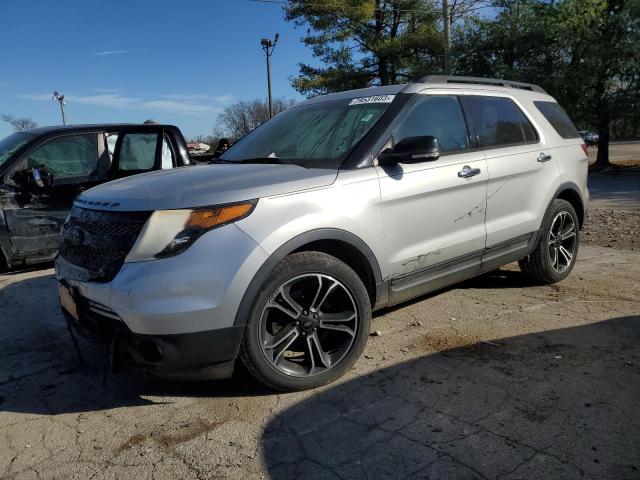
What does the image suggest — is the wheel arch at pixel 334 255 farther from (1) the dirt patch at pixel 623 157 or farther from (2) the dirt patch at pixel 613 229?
(1) the dirt patch at pixel 623 157

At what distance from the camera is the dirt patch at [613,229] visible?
707 centimetres

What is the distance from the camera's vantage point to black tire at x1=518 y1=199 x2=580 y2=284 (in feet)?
15.7

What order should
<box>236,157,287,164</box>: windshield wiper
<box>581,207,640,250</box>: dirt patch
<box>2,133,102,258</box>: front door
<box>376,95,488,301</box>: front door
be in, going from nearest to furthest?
<box>376,95,488,301</box>: front door < <box>236,157,287,164</box>: windshield wiper < <box>2,133,102,258</box>: front door < <box>581,207,640,250</box>: dirt patch

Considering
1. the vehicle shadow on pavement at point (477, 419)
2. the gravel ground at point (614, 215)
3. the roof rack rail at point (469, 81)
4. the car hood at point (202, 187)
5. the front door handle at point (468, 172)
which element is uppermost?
the roof rack rail at point (469, 81)

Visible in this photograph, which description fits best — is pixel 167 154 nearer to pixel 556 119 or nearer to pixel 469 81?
pixel 469 81

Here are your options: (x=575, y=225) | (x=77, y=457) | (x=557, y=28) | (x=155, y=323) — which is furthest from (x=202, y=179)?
(x=557, y=28)

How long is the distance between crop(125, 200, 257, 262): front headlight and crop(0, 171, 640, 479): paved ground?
925mm

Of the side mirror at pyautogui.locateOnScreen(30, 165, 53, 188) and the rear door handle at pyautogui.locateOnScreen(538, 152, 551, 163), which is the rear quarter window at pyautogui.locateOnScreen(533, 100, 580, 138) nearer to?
the rear door handle at pyautogui.locateOnScreen(538, 152, 551, 163)

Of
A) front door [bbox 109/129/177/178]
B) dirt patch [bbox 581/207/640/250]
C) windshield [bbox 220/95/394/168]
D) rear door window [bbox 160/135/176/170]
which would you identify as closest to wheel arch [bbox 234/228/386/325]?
windshield [bbox 220/95/394/168]

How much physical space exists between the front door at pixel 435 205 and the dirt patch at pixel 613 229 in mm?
3857

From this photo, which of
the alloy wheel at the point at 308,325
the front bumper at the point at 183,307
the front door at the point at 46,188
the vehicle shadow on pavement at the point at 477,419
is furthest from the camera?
the front door at the point at 46,188

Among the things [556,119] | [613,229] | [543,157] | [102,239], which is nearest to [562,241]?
[543,157]

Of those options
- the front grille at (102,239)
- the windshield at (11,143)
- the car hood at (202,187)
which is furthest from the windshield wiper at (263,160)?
the windshield at (11,143)

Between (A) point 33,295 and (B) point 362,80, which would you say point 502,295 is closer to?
(A) point 33,295
